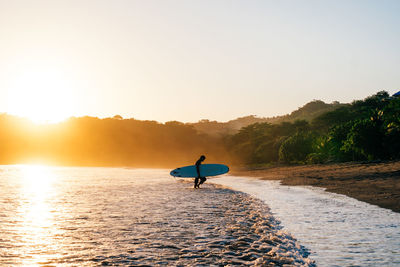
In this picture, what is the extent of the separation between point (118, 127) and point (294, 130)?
6331cm

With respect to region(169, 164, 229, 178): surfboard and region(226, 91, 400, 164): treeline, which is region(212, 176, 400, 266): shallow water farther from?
region(226, 91, 400, 164): treeline

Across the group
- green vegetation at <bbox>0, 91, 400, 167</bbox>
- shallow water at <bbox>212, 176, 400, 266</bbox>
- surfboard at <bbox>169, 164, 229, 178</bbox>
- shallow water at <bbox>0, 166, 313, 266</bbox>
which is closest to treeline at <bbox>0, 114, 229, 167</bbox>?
green vegetation at <bbox>0, 91, 400, 167</bbox>

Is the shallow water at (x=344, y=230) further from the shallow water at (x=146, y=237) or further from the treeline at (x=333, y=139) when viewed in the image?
the treeline at (x=333, y=139)

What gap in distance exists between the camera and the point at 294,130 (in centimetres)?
7594

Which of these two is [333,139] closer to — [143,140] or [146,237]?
[146,237]

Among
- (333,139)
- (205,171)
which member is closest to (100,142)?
(333,139)

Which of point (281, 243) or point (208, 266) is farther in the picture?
point (281, 243)

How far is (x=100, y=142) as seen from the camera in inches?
4422

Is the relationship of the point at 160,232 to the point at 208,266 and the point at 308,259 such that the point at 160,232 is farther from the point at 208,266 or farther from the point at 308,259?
the point at 308,259

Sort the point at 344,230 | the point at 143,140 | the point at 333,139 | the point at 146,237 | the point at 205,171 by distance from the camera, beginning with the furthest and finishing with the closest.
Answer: the point at 143,140
the point at 333,139
the point at 205,171
the point at 344,230
the point at 146,237

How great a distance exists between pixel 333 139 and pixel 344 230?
30.8 meters

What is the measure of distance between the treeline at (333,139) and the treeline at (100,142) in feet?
76.3

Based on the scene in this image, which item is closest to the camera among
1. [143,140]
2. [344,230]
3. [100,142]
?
[344,230]

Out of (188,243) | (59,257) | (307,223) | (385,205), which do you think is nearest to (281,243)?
(188,243)
